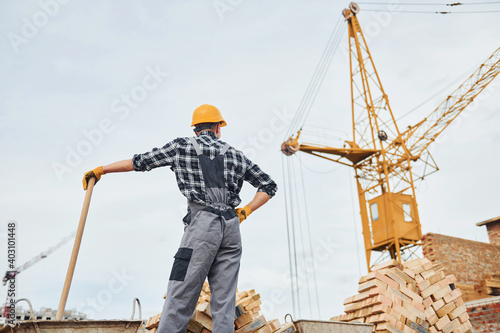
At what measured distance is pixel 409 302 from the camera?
495 cm

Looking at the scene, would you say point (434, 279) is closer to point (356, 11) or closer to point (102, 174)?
point (102, 174)

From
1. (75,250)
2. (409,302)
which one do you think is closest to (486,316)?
(409,302)

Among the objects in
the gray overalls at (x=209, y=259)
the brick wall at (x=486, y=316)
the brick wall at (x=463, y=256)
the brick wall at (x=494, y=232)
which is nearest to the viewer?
the gray overalls at (x=209, y=259)

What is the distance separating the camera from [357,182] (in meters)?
26.9

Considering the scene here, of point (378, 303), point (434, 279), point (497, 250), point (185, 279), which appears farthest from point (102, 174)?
point (497, 250)

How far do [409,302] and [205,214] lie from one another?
2901 millimetres

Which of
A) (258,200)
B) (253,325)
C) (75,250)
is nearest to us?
(75,250)

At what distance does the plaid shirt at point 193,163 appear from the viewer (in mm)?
3068

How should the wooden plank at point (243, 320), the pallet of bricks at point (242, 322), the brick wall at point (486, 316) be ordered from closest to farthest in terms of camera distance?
1. the pallet of bricks at point (242, 322)
2. the wooden plank at point (243, 320)
3. the brick wall at point (486, 316)

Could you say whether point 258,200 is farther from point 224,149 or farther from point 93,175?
point 93,175

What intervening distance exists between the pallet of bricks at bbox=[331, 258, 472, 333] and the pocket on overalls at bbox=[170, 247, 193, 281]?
8.19ft

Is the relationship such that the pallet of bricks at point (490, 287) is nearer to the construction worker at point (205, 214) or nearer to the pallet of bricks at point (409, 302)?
the pallet of bricks at point (409, 302)

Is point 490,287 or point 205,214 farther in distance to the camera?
point 490,287

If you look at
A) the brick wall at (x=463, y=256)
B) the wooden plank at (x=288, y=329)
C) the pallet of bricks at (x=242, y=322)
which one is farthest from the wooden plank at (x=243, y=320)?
the brick wall at (x=463, y=256)
